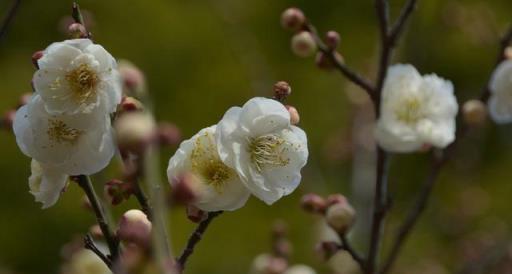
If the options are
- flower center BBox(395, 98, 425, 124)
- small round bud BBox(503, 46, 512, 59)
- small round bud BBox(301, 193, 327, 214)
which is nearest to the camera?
small round bud BBox(301, 193, 327, 214)

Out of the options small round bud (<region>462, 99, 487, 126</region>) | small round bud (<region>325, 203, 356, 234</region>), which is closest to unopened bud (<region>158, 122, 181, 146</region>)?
small round bud (<region>325, 203, 356, 234</region>)

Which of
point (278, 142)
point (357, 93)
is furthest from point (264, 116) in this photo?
point (357, 93)

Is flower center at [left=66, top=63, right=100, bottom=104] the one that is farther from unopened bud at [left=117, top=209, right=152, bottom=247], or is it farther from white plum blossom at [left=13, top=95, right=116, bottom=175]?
unopened bud at [left=117, top=209, right=152, bottom=247]

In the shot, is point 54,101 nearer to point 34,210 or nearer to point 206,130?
point 206,130

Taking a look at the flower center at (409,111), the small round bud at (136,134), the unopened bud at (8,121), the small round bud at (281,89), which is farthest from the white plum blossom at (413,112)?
the small round bud at (136,134)

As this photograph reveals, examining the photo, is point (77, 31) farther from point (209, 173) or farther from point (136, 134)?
point (136, 134)

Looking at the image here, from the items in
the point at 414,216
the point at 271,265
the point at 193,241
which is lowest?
the point at 271,265

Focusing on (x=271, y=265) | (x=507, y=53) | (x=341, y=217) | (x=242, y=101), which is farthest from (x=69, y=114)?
(x=242, y=101)
